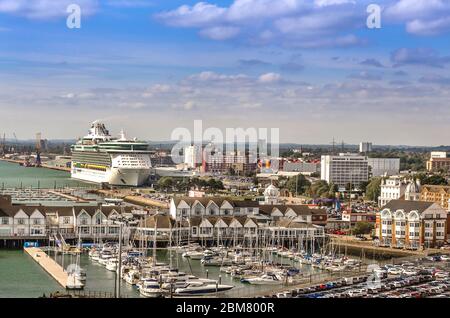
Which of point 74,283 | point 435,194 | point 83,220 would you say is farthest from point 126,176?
point 74,283

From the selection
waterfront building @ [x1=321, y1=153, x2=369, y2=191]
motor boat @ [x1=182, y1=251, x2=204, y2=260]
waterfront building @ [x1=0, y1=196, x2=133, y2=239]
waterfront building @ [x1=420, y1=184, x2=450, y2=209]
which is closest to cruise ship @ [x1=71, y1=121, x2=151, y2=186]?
waterfront building @ [x1=321, y1=153, x2=369, y2=191]

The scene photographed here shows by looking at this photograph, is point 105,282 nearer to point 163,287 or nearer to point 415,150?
point 163,287

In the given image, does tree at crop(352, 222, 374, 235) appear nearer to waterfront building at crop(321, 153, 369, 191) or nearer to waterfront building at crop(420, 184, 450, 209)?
waterfront building at crop(420, 184, 450, 209)

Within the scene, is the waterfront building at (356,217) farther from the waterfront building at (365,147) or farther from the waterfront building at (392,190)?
the waterfront building at (365,147)

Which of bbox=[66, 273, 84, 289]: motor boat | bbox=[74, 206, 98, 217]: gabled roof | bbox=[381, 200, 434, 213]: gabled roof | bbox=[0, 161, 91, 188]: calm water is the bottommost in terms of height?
bbox=[66, 273, 84, 289]: motor boat

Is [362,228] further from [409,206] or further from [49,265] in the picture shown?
[49,265]

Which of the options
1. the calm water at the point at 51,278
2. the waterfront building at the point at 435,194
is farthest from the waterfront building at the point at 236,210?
the waterfront building at the point at 435,194
